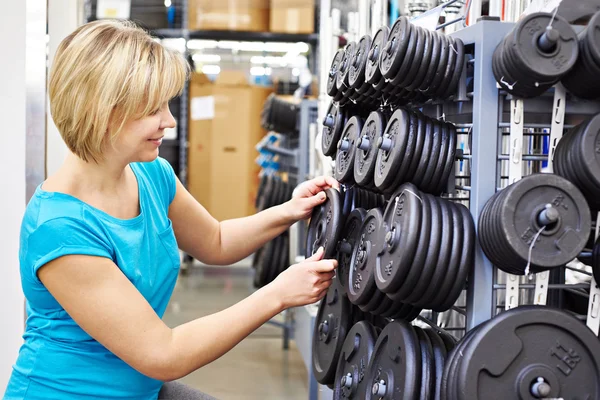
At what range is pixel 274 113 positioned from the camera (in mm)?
4824

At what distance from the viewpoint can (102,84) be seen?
4.59 ft

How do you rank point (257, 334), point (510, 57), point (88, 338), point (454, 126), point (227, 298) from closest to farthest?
1. point (510, 57)
2. point (454, 126)
3. point (88, 338)
4. point (257, 334)
5. point (227, 298)

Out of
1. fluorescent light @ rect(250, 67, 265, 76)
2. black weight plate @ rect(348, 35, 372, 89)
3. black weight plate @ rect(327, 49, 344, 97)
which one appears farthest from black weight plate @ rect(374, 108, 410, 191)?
fluorescent light @ rect(250, 67, 265, 76)

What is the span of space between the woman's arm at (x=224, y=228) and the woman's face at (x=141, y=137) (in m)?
0.39

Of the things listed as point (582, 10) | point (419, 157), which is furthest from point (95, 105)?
point (582, 10)

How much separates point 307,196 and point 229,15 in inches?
225

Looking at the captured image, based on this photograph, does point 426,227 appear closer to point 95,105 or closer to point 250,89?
point 95,105

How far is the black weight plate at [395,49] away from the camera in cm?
125

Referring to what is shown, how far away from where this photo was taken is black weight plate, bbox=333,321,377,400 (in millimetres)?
1467

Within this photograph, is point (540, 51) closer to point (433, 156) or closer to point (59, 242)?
point (433, 156)

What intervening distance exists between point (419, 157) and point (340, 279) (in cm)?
43

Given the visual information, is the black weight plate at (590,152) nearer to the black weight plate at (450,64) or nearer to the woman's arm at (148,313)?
the black weight plate at (450,64)

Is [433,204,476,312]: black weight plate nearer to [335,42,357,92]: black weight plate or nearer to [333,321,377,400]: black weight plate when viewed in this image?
[333,321,377,400]: black weight plate

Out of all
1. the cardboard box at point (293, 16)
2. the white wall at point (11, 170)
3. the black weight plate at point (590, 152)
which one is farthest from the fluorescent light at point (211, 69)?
the black weight plate at point (590, 152)
